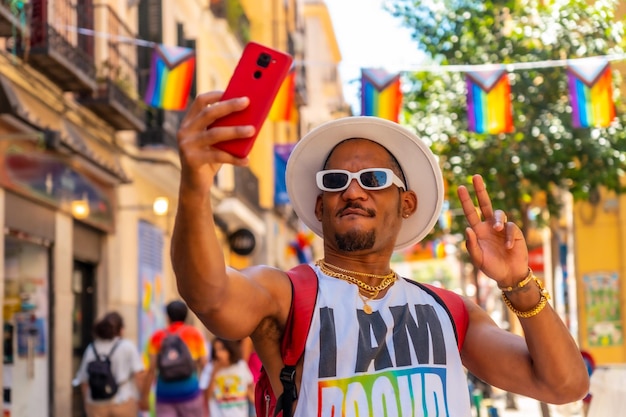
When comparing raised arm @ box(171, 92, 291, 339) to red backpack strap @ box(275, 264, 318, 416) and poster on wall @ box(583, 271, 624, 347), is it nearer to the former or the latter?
red backpack strap @ box(275, 264, 318, 416)

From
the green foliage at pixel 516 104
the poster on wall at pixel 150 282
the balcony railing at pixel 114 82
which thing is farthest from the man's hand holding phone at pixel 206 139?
the poster on wall at pixel 150 282

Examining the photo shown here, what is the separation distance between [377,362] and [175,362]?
6997 millimetres

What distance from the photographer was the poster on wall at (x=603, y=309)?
20.7 meters

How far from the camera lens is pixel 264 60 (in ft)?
8.54

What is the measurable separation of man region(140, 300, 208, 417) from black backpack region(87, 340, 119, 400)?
0.98 ft

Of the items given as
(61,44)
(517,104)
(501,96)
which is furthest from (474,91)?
(61,44)

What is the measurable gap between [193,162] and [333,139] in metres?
1.00

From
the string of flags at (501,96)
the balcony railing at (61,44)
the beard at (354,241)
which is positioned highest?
the balcony railing at (61,44)

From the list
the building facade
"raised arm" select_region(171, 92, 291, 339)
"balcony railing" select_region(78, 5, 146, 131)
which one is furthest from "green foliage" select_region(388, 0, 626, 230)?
"raised arm" select_region(171, 92, 291, 339)

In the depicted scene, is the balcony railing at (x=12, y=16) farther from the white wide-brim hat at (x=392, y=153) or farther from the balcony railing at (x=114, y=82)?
the white wide-brim hat at (x=392, y=153)

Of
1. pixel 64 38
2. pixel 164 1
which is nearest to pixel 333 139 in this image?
pixel 64 38

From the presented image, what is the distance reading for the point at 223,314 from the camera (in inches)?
106

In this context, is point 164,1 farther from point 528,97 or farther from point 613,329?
point 613,329

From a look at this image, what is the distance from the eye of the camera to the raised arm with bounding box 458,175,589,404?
298 centimetres
